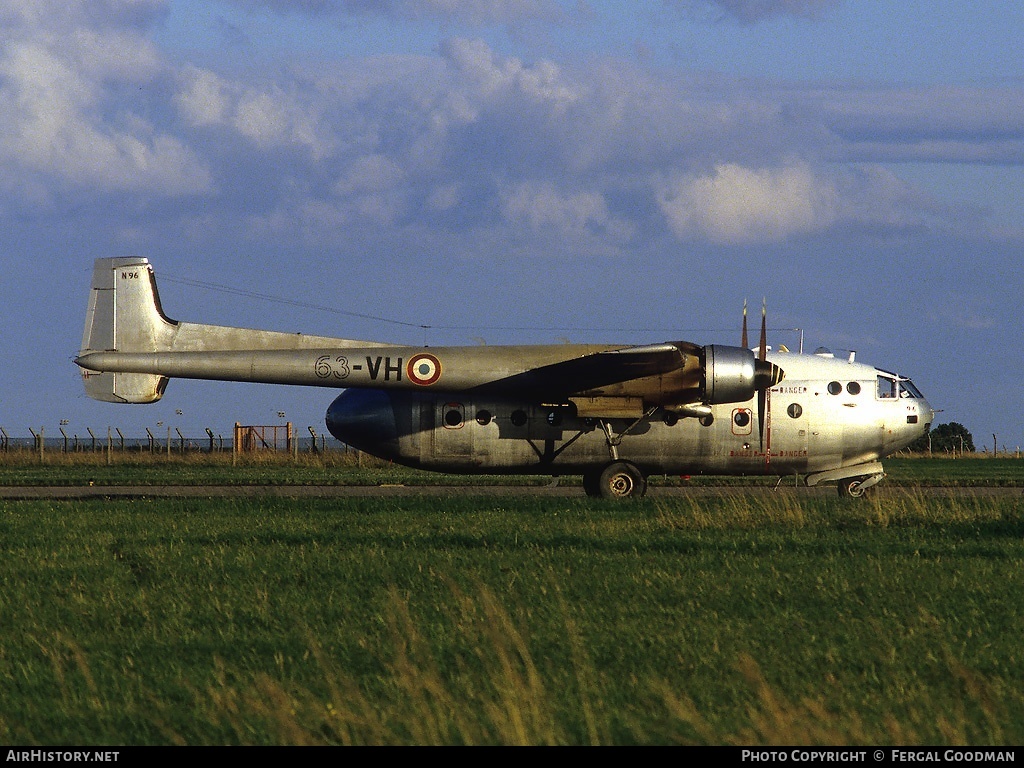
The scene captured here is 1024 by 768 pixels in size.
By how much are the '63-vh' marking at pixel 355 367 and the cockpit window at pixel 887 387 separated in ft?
43.7

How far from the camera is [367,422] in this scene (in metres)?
33.0

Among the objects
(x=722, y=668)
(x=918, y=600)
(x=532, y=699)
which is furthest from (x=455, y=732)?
(x=918, y=600)

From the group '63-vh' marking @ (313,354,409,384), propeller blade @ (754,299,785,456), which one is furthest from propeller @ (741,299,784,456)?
'63-vh' marking @ (313,354,409,384)

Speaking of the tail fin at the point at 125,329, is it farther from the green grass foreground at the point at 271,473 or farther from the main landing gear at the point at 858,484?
the main landing gear at the point at 858,484

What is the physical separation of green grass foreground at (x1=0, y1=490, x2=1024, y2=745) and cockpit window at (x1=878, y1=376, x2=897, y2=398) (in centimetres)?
991

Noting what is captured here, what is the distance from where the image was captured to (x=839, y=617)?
531 inches

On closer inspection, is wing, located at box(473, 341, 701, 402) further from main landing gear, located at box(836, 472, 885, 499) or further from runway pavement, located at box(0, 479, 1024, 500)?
main landing gear, located at box(836, 472, 885, 499)

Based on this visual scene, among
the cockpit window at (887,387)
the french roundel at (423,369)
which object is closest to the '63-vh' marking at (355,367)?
the french roundel at (423,369)

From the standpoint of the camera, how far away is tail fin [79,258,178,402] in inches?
1277

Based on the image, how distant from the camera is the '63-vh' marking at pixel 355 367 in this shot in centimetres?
3134

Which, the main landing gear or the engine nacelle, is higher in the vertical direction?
the engine nacelle

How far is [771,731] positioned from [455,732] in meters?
2.35

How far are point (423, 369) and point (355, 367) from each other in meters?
1.85

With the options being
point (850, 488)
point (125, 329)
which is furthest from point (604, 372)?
point (125, 329)
